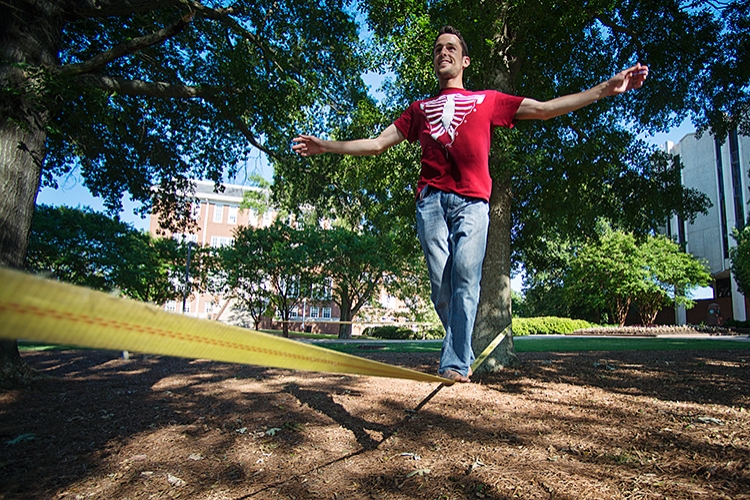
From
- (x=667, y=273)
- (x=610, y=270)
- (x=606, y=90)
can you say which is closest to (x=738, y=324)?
(x=667, y=273)

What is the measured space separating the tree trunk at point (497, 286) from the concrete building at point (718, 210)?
34.6 meters

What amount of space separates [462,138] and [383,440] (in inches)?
96.4

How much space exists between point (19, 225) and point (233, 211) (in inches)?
1958

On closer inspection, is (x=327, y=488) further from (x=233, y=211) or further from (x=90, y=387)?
(x=233, y=211)

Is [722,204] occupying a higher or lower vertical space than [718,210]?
higher

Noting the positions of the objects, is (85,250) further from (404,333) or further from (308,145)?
(308,145)

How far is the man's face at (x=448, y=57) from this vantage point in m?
3.46

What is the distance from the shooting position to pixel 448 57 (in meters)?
3.48

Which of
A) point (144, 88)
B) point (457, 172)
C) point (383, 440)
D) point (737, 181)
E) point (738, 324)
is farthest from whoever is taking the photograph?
point (737, 181)

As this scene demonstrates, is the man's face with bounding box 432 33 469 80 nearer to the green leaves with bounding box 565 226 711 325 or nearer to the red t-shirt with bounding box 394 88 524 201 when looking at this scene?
the red t-shirt with bounding box 394 88 524 201

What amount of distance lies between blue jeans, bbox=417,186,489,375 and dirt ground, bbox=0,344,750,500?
2.04 ft

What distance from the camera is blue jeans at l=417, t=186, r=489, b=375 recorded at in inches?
119

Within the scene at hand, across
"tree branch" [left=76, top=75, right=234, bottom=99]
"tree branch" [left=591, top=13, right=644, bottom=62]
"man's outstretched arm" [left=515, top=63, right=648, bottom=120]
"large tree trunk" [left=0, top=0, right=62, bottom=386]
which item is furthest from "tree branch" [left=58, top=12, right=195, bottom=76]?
"tree branch" [left=591, top=13, right=644, bottom=62]

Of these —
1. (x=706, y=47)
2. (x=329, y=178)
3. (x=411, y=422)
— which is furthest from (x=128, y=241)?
(x=706, y=47)
